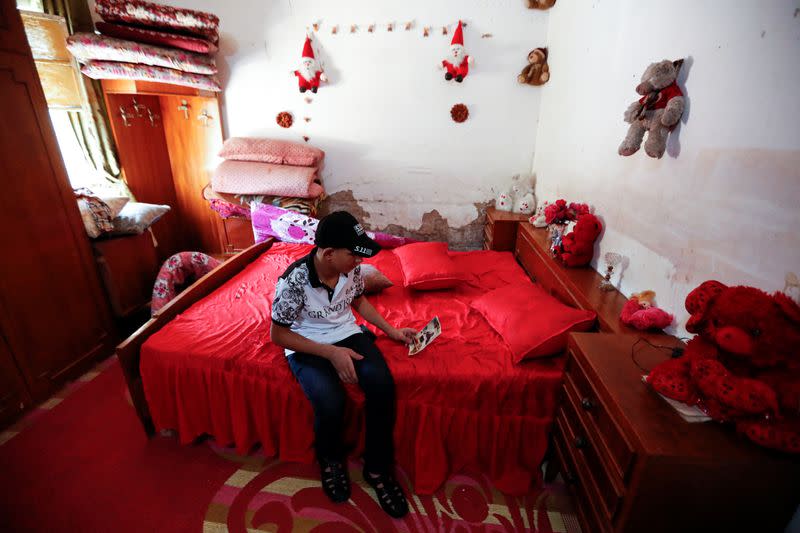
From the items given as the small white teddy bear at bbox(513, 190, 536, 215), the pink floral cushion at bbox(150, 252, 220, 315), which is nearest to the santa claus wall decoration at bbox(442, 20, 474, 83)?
the small white teddy bear at bbox(513, 190, 536, 215)

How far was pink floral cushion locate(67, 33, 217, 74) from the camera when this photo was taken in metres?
2.44

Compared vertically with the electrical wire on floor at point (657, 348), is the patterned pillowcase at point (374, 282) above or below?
below

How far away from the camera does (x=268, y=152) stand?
317 cm

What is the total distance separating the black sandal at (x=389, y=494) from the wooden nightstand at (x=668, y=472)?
0.67 metres

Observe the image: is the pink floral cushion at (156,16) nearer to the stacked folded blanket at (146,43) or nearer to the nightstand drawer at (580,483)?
the stacked folded blanket at (146,43)

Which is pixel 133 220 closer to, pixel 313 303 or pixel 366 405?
pixel 313 303

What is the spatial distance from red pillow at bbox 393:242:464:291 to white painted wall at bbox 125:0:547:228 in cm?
118

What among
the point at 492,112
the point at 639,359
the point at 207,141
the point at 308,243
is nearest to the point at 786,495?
the point at 639,359

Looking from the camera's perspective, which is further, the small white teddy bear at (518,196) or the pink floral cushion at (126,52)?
the small white teddy bear at (518,196)

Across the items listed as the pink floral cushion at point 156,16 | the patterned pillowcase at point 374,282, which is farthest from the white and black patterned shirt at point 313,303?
the pink floral cushion at point 156,16

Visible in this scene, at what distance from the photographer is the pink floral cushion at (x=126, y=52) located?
2.44 m

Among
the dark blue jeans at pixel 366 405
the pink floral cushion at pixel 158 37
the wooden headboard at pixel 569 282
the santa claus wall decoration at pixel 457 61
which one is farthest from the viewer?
the santa claus wall decoration at pixel 457 61

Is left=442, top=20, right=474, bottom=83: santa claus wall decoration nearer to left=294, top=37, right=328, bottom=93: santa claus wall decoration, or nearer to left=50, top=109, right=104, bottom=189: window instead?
left=294, top=37, right=328, bottom=93: santa claus wall decoration

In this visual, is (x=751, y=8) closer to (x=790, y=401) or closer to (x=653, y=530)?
(x=790, y=401)
